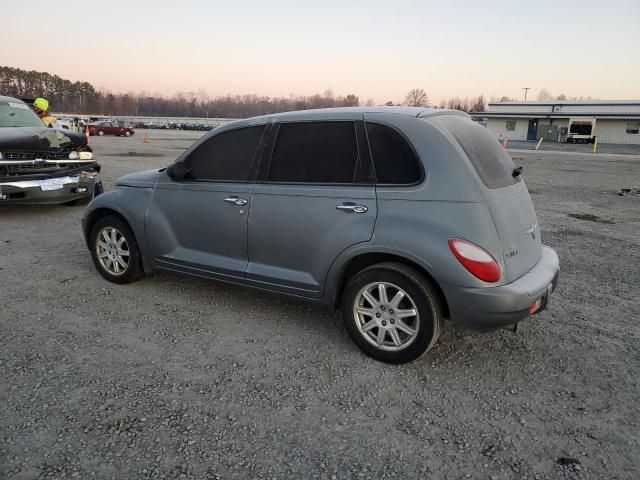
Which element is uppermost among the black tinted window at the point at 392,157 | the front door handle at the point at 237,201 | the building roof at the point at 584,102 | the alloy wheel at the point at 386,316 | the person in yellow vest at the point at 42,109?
the building roof at the point at 584,102

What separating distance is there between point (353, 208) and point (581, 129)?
56862mm

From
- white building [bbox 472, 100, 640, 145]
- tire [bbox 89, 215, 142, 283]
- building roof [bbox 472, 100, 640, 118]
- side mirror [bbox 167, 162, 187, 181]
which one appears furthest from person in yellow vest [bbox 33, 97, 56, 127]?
building roof [bbox 472, 100, 640, 118]

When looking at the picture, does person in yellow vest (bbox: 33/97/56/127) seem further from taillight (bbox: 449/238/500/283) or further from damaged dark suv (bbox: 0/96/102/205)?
taillight (bbox: 449/238/500/283)

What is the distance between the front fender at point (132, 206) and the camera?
15.5 ft

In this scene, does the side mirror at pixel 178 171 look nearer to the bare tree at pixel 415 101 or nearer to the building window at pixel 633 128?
the bare tree at pixel 415 101

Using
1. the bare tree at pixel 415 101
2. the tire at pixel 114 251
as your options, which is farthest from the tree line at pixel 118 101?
the tire at pixel 114 251

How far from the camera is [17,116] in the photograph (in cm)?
919

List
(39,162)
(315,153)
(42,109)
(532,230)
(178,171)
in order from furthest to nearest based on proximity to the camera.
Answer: (42,109)
(39,162)
(178,171)
(315,153)
(532,230)

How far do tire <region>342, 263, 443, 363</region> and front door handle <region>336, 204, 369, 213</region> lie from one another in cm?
41

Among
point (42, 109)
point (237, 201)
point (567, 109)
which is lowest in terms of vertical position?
point (237, 201)

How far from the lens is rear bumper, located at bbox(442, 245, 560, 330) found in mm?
3160

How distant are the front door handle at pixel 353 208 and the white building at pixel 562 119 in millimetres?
56473

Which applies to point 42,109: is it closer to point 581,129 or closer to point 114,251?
point 114,251

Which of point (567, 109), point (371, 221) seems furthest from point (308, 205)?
point (567, 109)
